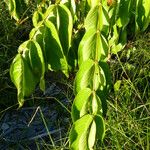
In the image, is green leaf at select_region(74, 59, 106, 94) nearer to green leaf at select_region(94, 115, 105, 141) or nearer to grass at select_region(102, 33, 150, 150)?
green leaf at select_region(94, 115, 105, 141)

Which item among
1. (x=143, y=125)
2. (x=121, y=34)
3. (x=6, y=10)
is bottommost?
(x=143, y=125)

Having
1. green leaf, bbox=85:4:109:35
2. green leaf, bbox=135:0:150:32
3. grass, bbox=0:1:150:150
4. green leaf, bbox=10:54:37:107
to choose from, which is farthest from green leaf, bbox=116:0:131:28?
grass, bbox=0:1:150:150

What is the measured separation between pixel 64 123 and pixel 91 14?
218cm

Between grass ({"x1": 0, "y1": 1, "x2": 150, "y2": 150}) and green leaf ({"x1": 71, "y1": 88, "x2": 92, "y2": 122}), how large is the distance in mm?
1437

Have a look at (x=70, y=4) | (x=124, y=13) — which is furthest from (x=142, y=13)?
(x=70, y=4)

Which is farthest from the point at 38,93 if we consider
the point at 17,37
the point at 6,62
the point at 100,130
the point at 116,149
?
the point at 100,130

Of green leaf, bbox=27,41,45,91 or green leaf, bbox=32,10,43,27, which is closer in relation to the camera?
green leaf, bbox=27,41,45,91

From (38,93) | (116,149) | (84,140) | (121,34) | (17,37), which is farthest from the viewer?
(17,37)

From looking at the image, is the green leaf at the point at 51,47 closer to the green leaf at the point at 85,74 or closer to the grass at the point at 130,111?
the green leaf at the point at 85,74

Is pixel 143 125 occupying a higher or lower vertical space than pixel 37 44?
lower

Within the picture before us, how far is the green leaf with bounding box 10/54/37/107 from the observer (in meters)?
0.90

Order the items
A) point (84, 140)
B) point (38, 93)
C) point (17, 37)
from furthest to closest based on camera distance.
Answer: point (17, 37)
point (38, 93)
point (84, 140)

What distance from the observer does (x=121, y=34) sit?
3.60 feet

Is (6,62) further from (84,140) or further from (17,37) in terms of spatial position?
(84,140)
